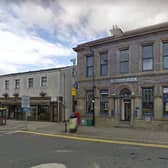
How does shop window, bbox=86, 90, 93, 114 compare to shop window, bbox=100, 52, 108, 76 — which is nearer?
shop window, bbox=100, 52, 108, 76

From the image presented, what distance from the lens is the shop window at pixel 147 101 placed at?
69.8ft

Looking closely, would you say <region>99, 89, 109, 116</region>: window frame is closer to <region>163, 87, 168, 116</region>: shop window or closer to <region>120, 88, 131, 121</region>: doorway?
<region>120, 88, 131, 121</region>: doorway

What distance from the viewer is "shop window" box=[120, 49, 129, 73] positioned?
2312 cm

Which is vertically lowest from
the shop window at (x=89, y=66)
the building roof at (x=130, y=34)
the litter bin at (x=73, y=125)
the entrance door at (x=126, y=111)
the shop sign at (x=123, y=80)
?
the litter bin at (x=73, y=125)

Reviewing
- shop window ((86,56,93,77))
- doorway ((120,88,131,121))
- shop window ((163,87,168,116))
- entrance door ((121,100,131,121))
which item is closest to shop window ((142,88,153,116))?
shop window ((163,87,168,116))

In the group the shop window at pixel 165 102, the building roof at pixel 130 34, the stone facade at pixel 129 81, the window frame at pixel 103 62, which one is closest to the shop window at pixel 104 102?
the stone facade at pixel 129 81

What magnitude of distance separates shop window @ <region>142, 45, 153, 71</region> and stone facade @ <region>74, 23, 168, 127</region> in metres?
0.12

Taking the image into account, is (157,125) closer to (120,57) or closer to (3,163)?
(120,57)

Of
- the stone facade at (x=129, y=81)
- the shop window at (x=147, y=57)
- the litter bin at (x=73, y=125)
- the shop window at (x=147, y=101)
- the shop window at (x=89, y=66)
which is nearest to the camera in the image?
the litter bin at (x=73, y=125)

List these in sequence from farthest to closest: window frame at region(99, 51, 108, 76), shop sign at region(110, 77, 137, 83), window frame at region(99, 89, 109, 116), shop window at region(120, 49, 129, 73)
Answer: window frame at region(99, 51, 108, 76), window frame at region(99, 89, 109, 116), shop window at region(120, 49, 129, 73), shop sign at region(110, 77, 137, 83)

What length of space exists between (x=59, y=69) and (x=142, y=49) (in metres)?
10.9

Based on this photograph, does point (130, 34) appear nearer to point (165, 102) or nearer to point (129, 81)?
point (129, 81)

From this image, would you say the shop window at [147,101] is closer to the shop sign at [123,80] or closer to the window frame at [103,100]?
the shop sign at [123,80]

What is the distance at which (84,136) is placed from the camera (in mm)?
17547
